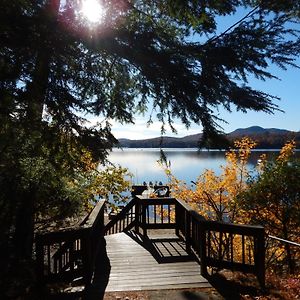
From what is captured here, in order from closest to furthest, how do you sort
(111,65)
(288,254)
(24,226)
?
(111,65) < (24,226) < (288,254)

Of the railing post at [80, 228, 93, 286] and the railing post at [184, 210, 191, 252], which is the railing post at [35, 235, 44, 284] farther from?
the railing post at [184, 210, 191, 252]

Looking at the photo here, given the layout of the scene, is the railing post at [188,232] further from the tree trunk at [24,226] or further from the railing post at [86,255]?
the tree trunk at [24,226]

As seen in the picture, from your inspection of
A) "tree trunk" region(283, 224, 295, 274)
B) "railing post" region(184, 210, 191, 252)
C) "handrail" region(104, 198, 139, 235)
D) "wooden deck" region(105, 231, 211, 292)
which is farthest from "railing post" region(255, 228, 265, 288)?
"tree trunk" region(283, 224, 295, 274)

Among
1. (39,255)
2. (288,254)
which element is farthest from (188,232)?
(288,254)

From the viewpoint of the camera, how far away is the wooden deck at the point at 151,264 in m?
6.38

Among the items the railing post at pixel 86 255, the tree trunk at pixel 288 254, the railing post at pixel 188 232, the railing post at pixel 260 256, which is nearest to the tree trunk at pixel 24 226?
the railing post at pixel 86 255

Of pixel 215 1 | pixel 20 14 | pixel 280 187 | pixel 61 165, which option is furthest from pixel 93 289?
pixel 280 187

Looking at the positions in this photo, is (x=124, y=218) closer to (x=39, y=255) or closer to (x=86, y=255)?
(x=86, y=255)

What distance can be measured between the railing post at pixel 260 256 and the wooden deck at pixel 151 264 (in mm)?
934

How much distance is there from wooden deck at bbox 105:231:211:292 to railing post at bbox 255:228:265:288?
3.06ft

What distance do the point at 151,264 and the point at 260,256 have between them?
2.47 meters

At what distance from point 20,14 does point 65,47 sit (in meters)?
0.66

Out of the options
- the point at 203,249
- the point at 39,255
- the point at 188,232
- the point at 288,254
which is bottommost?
the point at 288,254

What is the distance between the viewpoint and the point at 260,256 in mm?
6199
